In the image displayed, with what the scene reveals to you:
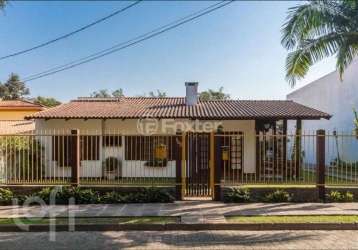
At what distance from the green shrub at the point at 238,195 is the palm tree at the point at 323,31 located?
4.29 metres

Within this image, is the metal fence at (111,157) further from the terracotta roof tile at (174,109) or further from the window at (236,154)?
the window at (236,154)

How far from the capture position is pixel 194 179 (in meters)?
12.3

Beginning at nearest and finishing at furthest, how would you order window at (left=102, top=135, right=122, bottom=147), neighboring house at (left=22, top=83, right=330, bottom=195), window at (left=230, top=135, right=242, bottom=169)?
neighboring house at (left=22, top=83, right=330, bottom=195)
window at (left=102, top=135, right=122, bottom=147)
window at (left=230, top=135, right=242, bottom=169)

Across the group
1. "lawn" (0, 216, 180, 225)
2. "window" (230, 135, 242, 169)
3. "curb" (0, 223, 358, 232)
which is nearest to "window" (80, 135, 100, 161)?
"window" (230, 135, 242, 169)

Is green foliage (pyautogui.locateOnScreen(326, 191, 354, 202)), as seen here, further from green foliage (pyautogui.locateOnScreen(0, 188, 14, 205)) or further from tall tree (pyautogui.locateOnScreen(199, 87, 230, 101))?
tall tree (pyautogui.locateOnScreen(199, 87, 230, 101))

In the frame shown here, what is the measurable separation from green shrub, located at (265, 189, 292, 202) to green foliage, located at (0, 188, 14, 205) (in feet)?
25.1

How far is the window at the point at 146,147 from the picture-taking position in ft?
51.7

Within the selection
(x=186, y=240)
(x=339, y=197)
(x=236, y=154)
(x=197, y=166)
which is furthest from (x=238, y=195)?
(x=236, y=154)

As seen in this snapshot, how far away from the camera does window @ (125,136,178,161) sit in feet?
51.7

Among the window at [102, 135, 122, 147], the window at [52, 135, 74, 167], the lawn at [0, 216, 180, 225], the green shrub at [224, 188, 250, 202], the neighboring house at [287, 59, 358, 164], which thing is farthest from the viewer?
the neighboring house at [287, 59, 358, 164]

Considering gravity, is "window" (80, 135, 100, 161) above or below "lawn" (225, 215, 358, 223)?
above

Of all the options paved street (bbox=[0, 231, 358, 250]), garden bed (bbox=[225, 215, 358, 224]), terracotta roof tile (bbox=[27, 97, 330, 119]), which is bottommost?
paved street (bbox=[0, 231, 358, 250])

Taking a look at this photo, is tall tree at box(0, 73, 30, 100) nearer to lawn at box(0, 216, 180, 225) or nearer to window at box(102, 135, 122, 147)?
window at box(102, 135, 122, 147)

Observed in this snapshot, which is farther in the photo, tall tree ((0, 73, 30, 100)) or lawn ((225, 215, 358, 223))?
tall tree ((0, 73, 30, 100))
